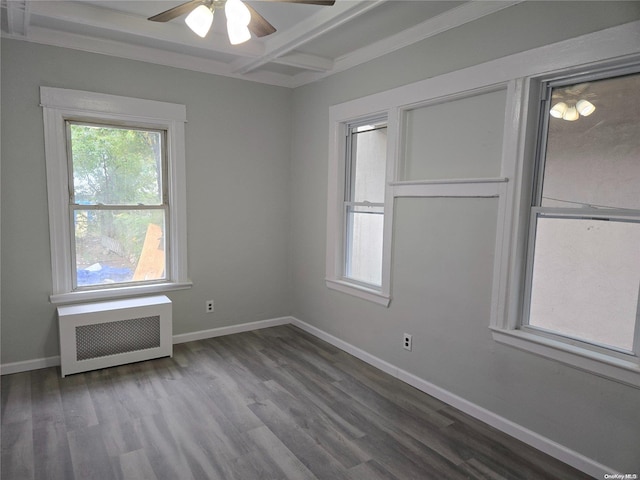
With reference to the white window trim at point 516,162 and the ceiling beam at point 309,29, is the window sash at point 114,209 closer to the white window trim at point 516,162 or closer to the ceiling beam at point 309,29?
the ceiling beam at point 309,29

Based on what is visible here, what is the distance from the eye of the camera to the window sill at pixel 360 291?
327cm

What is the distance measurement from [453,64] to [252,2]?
4.61 feet

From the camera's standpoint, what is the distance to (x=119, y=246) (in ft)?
11.7

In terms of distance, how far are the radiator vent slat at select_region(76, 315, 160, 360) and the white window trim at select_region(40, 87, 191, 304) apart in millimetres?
301

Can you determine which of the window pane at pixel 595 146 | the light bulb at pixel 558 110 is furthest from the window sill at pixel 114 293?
the light bulb at pixel 558 110

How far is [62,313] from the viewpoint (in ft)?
10.3

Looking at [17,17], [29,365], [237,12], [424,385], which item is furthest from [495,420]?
[17,17]

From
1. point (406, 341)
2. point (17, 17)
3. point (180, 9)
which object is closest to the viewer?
point (180, 9)

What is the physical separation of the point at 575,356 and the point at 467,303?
679mm

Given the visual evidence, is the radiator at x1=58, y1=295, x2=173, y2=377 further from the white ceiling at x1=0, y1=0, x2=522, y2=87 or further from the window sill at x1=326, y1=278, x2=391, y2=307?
the white ceiling at x1=0, y1=0, x2=522, y2=87

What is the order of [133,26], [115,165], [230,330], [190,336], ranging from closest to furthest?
[133,26]
[115,165]
[190,336]
[230,330]

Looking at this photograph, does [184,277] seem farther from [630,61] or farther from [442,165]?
[630,61]

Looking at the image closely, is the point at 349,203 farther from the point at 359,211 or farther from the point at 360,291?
the point at 360,291

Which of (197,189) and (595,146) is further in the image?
(197,189)
